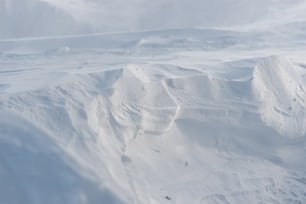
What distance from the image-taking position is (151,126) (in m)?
3.35

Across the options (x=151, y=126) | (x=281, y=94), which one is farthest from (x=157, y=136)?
(x=281, y=94)

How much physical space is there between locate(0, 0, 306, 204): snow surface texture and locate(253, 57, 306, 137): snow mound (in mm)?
11

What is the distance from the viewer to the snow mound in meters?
3.75

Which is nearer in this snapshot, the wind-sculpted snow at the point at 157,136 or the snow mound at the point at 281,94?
the wind-sculpted snow at the point at 157,136

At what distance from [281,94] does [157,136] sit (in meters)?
1.34

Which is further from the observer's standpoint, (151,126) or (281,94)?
(281,94)

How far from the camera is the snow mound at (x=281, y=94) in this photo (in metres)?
3.75

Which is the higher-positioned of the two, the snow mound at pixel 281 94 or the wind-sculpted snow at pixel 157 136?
the snow mound at pixel 281 94

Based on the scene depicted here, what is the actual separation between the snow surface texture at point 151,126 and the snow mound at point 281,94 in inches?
0.4

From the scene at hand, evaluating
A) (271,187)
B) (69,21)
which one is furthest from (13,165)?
(69,21)

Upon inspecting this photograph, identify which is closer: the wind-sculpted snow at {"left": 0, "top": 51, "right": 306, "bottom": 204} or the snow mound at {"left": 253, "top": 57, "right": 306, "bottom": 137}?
the wind-sculpted snow at {"left": 0, "top": 51, "right": 306, "bottom": 204}

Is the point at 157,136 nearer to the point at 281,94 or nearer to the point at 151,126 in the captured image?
the point at 151,126

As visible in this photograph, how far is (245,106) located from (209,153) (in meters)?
0.62

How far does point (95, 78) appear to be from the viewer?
141 inches
